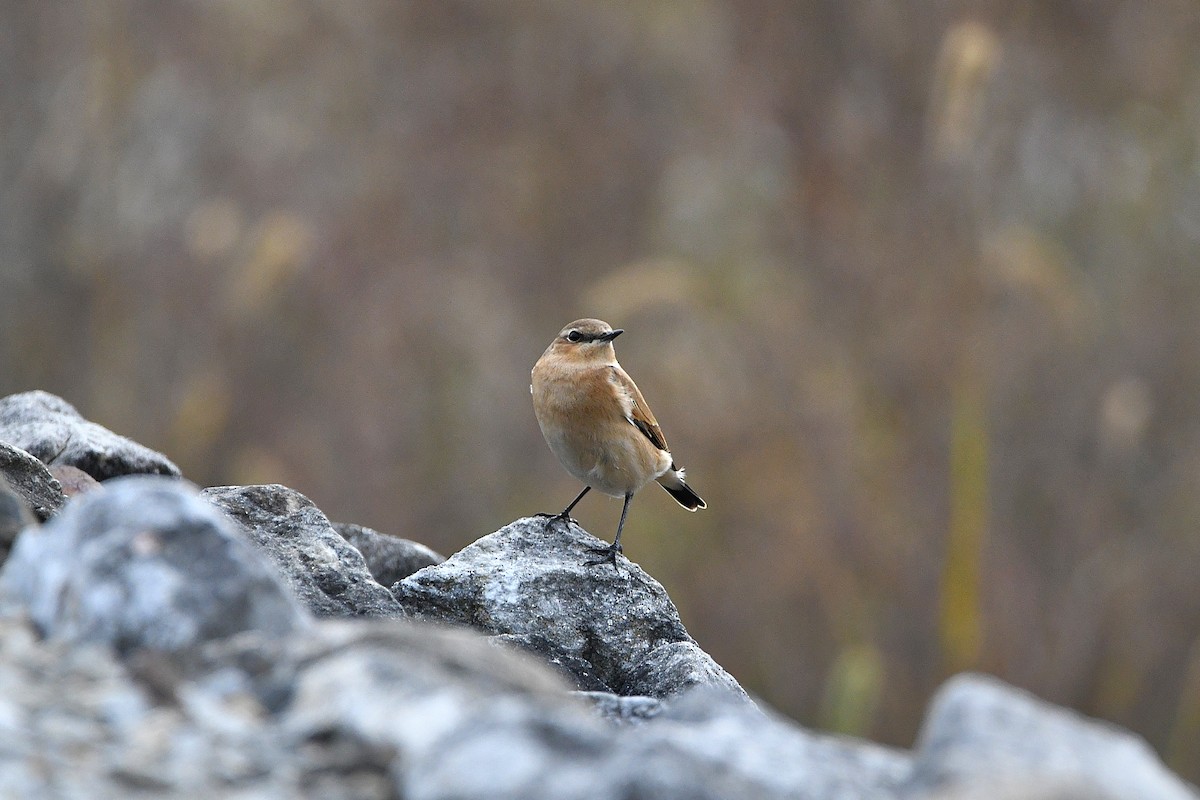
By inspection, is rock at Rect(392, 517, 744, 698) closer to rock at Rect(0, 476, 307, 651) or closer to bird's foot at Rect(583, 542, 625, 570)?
bird's foot at Rect(583, 542, 625, 570)

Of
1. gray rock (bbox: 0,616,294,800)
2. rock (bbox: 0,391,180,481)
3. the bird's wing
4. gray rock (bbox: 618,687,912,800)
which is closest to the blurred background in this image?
the bird's wing

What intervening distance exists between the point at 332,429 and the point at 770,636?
423 centimetres

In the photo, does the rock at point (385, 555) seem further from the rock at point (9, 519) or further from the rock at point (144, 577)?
the rock at point (144, 577)

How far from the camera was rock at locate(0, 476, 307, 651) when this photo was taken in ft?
10.0

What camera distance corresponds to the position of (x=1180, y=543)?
36.0ft

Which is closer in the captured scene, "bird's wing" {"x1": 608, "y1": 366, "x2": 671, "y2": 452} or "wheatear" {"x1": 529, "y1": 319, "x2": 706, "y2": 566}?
"wheatear" {"x1": 529, "y1": 319, "x2": 706, "y2": 566}

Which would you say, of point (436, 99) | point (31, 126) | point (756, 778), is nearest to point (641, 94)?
point (436, 99)

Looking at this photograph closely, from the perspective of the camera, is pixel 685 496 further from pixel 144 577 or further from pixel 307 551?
pixel 144 577

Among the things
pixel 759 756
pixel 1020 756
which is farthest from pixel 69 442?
pixel 1020 756

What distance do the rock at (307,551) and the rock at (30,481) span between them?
1.63 feet

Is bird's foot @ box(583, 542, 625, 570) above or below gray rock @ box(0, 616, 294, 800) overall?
above

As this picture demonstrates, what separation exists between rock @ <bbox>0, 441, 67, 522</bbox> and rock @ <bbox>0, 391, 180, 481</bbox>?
0.84m

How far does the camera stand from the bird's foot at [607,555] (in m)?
5.65

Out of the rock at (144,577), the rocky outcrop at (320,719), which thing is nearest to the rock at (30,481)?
the rocky outcrop at (320,719)
